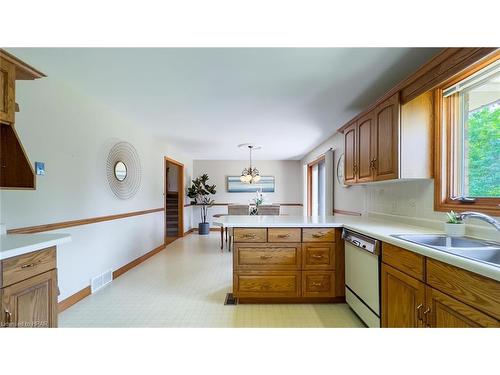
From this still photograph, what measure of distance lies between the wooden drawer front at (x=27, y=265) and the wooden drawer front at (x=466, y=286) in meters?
2.13

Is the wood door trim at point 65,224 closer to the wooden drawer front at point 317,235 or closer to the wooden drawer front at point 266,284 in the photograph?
the wooden drawer front at point 266,284

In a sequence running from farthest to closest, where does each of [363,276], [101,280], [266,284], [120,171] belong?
1. [120,171]
2. [101,280]
3. [266,284]
4. [363,276]

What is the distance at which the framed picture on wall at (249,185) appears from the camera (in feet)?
24.9

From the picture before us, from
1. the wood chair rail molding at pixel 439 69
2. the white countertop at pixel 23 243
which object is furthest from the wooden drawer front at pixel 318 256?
the white countertop at pixel 23 243

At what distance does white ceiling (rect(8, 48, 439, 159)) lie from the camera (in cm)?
181

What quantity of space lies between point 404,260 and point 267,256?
1.26 m

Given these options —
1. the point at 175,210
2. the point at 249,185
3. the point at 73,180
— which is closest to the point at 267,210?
the point at 249,185

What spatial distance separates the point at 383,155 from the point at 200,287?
245 centimetres

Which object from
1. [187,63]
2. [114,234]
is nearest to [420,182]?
[187,63]

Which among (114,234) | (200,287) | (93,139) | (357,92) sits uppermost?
(357,92)

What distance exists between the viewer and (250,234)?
2.47m

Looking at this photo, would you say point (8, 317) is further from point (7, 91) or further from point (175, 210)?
point (175, 210)
